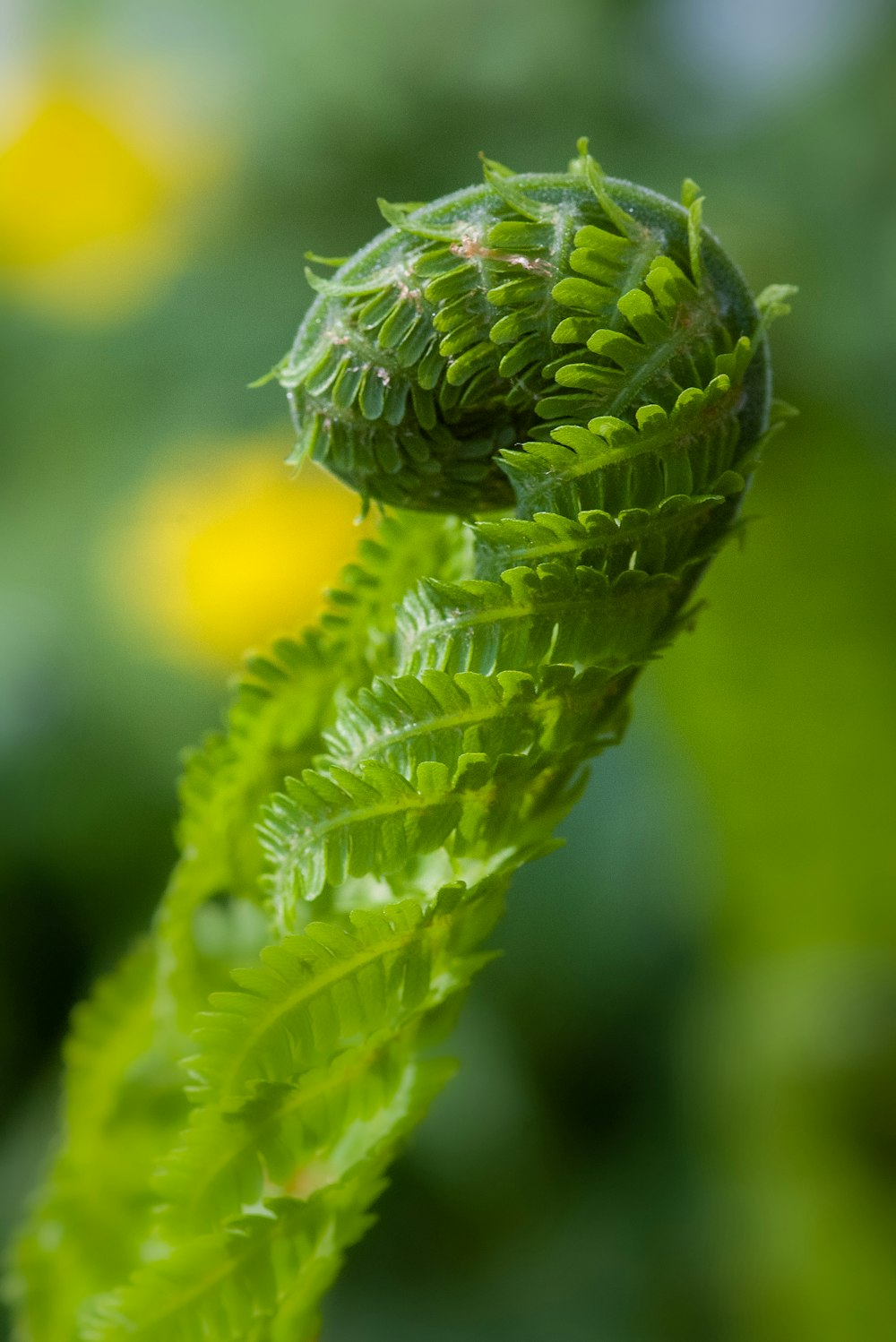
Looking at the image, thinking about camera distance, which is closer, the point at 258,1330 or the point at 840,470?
the point at 258,1330

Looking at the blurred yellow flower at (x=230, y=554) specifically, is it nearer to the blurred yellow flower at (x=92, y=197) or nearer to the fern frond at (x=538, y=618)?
the blurred yellow flower at (x=92, y=197)

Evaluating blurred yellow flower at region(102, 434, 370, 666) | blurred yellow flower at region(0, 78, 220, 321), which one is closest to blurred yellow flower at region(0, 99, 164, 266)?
blurred yellow flower at region(0, 78, 220, 321)

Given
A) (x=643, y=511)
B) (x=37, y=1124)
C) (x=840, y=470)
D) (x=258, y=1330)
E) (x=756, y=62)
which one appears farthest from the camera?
(x=756, y=62)

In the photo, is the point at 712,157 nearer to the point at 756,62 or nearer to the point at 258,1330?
the point at 756,62

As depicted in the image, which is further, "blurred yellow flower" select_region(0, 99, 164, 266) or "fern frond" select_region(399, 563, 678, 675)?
"blurred yellow flower" select_region(0, 99, 164, 266)

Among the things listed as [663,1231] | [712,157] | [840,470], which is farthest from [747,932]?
[712,157]

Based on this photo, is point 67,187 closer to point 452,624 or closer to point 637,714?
point 637,714

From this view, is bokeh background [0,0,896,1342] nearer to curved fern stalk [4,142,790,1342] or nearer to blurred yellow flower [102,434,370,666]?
blurred yellow flower [102,434,370,666]
